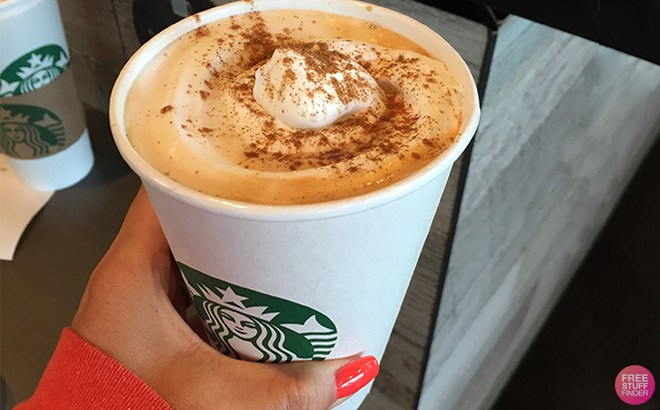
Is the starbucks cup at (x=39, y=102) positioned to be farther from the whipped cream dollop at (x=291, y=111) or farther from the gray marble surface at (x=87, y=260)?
the whipped cream dollop at (x=291, y=111)

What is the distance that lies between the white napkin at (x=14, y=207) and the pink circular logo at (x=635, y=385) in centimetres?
116

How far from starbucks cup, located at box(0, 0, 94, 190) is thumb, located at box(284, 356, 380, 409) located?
67cm

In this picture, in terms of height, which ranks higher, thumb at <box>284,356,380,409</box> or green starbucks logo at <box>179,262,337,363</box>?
green starbucks logo at <box>179,262,337,363</box>

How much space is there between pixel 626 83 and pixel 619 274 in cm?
55

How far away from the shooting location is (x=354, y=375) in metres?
0.55

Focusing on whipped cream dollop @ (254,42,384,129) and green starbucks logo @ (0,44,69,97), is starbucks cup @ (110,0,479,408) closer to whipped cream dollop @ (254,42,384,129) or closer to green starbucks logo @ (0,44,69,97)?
whipped cream dollop @ (254,42,384,129)

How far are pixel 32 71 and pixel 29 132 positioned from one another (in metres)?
0.11

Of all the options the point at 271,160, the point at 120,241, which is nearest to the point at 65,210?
the point at 120,241

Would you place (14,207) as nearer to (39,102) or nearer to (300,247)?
(39,102)

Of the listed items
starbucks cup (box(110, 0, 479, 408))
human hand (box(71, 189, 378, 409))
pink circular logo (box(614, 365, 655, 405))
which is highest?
starbucks cup (box(110, 0, 479, 408))

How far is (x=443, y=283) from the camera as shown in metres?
0.78

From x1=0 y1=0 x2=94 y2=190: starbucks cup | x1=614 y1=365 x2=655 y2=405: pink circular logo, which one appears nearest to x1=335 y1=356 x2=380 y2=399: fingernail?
x1=0 y1=0 x2=94 y2=190: starbucks cup

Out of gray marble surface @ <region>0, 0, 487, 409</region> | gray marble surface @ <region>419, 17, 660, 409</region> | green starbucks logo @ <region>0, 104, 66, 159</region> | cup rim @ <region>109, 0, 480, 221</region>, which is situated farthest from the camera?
green starbucks logo @ <region>0, 104, 66, 159</region>

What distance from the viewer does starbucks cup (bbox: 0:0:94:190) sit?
2.97 feet
